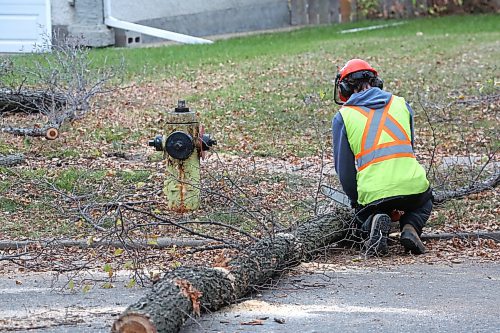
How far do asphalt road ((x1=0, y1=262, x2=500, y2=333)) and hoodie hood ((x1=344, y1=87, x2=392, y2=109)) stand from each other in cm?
119

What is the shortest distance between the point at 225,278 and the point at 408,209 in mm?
2013

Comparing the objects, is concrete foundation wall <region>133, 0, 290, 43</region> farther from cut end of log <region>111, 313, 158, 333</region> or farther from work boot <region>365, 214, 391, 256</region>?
cut end of log <region>111, 313, 158, 333</region>

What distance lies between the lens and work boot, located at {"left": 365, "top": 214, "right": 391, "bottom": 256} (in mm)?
7145

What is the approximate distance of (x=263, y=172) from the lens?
9625mm

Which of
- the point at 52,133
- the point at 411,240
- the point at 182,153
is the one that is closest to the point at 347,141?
the point at 411,240

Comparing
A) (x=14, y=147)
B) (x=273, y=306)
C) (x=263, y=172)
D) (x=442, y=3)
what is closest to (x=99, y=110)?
(x=14, y=147)

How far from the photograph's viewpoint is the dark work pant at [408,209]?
24.1 feet

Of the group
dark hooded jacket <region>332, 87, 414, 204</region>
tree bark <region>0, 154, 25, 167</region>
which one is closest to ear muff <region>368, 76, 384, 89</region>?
dark hooded jacket <region>332, 87, 414, 204</region>

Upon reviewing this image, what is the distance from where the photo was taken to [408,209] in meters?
7.43

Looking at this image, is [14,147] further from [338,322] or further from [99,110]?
[338,322]

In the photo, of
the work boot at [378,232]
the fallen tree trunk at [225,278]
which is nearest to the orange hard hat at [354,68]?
the fallen tree trunk at [225,278]

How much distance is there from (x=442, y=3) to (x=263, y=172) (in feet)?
54.3

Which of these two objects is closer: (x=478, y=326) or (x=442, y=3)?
(x=478, y=326)

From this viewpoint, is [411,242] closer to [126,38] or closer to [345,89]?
[345,89]
